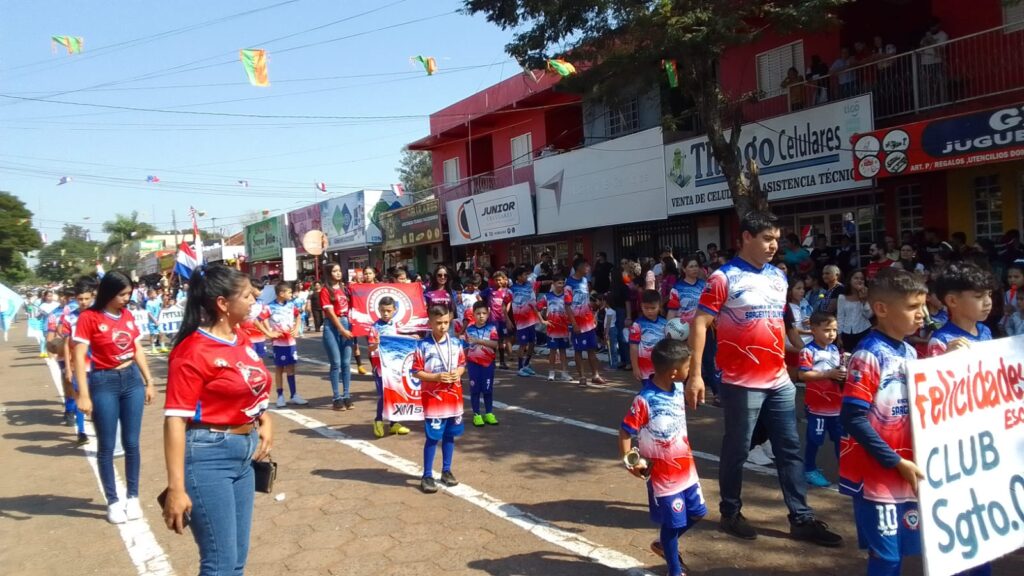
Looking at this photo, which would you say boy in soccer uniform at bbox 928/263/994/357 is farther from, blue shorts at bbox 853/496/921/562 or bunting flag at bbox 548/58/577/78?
bunting flag at bbox 548/58/577/78

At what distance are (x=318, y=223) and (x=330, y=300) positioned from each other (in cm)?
2594

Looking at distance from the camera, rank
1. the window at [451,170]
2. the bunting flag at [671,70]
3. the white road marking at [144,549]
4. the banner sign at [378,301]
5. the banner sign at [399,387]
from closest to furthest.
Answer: the white road marking at [144,549] < the banner sign at [399,387] < the banner sign at [378,301] < the bunting flag at [671,70] < the window at [451,170]

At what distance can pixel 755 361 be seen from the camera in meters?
4.34

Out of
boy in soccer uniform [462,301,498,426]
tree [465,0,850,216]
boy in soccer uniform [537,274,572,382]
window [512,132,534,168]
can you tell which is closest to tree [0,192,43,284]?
window [512,132,534,168]

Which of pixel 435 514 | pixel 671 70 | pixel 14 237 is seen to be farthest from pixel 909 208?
pixel 14 237

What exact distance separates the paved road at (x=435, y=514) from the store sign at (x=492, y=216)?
1243 cm

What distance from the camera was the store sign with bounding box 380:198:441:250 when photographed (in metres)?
24.9

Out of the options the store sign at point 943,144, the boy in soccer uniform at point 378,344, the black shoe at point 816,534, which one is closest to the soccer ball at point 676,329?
the boy in soccer uniform at point 378,344

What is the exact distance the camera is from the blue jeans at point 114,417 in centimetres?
557

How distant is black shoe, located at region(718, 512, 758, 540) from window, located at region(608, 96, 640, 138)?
595 inches

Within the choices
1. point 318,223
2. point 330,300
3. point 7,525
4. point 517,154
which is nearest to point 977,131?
point 330,300

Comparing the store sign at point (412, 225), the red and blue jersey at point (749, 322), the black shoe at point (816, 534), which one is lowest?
the black shoe at point (816, 534)

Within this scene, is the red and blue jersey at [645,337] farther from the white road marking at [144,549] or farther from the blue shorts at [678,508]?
the white road marking at [144,549]

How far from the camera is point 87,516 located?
580 cm
